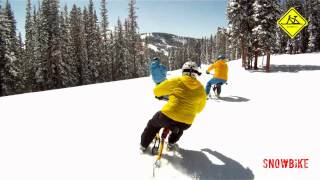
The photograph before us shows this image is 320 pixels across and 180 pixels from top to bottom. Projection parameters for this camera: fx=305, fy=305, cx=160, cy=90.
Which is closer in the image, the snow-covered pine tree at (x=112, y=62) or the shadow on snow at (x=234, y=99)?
the shadow on snow at (x=234, y=99)

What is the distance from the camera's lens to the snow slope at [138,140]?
567 centimetres

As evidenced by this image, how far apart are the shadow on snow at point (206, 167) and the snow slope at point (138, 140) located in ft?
0.06

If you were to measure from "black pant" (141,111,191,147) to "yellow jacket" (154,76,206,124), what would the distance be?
0.10m

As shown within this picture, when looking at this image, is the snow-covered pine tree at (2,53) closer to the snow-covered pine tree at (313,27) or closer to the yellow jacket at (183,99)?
the yellow jacket at (183,99)

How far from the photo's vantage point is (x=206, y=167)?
588cm

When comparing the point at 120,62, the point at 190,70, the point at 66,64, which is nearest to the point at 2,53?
the point at 66,64

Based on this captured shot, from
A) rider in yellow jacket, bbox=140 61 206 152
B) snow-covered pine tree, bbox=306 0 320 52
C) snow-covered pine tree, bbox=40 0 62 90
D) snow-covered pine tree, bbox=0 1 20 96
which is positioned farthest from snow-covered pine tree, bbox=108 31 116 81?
rider in yellow jacket, bbox=140 61 206 152

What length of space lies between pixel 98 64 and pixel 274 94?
4731 centimetres

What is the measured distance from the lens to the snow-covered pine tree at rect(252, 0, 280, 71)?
105 ft

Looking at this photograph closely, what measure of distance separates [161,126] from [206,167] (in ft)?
3.90

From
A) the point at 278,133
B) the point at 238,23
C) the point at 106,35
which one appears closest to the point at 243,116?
the point at 278,133

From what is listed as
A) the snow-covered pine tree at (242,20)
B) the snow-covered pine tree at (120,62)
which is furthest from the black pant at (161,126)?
the snow-covered pine tree at (120,62)

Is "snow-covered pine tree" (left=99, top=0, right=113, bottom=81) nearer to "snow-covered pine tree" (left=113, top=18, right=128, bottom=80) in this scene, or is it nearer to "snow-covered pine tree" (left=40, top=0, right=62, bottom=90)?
"snow-covered pine tree" (left=113, top=18, right=128, bottom=80)

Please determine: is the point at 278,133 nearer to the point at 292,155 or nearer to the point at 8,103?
the point at 292,155
